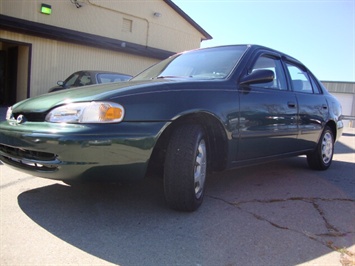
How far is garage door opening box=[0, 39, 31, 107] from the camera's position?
1218cm

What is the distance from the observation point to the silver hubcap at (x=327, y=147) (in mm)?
5228

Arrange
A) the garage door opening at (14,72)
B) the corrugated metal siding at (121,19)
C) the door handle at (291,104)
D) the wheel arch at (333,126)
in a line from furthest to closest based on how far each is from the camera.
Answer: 1. the corrugated metal siding at (121,19)
2. the garage door opening at (14,72)
3. the wheel arch at (333,126)
4. the door handle at (291,104)

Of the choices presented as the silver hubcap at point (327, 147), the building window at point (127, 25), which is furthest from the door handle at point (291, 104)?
the building window at point (127, 25)

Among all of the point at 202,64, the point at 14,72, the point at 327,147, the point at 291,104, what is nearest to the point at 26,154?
the point at 202,64

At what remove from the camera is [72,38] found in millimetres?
12844

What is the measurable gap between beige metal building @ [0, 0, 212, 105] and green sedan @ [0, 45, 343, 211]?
30.8ft

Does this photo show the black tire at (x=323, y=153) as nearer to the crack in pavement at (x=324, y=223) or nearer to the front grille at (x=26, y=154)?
the crack in pavement at (x=324, y=223)

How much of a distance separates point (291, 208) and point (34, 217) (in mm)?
2281

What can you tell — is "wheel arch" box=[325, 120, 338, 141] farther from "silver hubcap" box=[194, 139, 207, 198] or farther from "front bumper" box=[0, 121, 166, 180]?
"front bumper" box=[0, 121, 166, 180]

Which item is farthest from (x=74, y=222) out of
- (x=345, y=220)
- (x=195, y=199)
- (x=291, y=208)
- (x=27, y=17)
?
(x=27, y=17)

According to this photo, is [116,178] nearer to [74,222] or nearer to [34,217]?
[74,222]

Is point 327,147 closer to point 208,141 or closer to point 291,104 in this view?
point 291,104

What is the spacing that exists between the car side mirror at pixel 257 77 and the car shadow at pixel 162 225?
3.83 feet

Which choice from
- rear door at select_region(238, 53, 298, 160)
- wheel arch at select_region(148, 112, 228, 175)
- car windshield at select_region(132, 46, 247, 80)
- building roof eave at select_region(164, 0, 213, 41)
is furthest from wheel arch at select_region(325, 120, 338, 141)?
building roof eave at select_region(164, 0, 213, 41)
